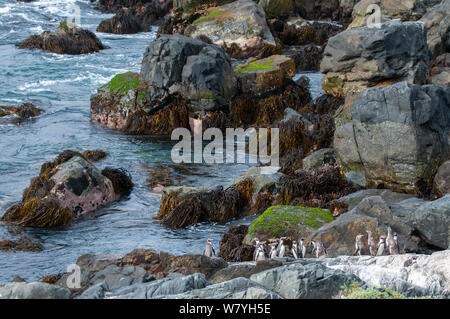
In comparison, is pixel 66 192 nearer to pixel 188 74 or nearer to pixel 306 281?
pixel 188 74

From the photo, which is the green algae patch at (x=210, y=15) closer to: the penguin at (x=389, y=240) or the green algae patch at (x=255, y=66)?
the green algae patch at (x=255, y=66)

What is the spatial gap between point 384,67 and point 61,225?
961cm

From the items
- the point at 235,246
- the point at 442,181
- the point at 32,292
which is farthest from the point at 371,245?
the point at 32,292

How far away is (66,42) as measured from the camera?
2752 cm

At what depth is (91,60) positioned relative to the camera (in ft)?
86.7

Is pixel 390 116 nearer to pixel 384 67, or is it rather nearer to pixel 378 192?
pixel 378 192

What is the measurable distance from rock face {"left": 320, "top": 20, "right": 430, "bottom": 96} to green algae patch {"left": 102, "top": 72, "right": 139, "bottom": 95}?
615 cm

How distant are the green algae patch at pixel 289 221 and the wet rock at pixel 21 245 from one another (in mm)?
3951

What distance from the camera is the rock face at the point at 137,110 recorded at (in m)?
19.1

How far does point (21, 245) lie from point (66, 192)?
201 cm

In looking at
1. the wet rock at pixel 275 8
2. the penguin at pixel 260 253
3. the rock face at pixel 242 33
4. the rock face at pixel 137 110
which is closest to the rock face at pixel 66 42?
the rock face at pixel 242 33
